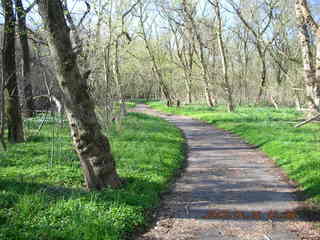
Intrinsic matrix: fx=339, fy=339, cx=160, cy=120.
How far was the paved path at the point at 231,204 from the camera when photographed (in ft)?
17.0

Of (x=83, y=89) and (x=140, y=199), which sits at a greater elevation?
(x=83, y=89)

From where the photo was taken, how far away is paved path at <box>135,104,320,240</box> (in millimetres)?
5188

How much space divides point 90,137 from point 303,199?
427 centimetres

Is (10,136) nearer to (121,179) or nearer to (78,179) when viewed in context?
(78,179)

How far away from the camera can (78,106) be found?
632cm

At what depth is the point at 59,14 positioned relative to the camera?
6.01 meters

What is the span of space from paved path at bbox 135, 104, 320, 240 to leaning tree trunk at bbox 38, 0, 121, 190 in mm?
1427

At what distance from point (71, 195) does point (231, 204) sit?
9.78ft

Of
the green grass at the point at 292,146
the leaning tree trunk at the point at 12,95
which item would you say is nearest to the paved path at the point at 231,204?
the green grass at the point at 292,146

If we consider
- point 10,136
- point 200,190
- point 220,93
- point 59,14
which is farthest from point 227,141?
point 220,93
